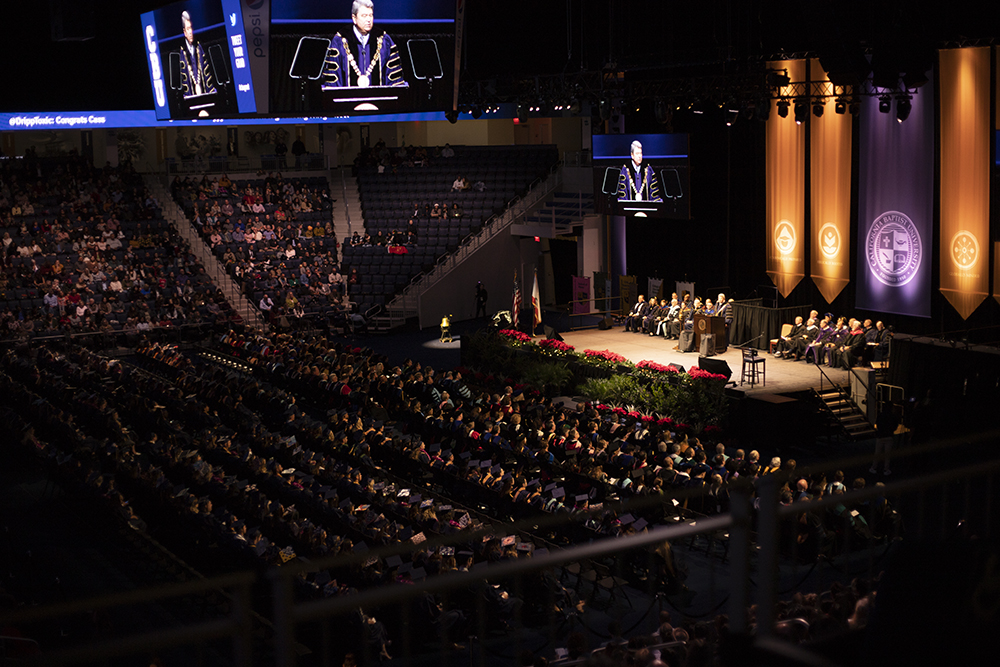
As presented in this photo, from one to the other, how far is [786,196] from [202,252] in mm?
16990

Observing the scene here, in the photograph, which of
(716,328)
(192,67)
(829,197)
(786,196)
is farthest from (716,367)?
(192,67)

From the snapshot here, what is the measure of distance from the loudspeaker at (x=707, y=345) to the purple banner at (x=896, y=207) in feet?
11.0

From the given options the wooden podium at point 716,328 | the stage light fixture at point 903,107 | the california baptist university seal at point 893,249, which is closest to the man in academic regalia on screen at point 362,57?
the wooden podium at point 716,328

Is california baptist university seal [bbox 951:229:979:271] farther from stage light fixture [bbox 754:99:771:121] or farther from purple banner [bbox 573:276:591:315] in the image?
purple banner [bbox 573:276:591:315]

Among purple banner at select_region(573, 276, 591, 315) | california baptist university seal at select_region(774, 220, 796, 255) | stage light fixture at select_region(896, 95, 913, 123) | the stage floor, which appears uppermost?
stage light fixture at select_region(896, 95, 913, 123)

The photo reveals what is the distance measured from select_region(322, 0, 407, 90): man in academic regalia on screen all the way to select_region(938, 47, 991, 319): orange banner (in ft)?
36.7

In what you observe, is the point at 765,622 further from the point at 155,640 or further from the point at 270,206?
the point at 270,206

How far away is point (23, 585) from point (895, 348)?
14042 mm

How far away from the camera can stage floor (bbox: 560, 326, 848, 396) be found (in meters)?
19.9

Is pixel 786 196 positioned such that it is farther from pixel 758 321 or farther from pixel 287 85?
pixel 287 85

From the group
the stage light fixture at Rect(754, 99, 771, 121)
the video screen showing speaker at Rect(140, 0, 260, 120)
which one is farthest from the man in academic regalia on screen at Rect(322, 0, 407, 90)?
the stage light fixture at Rect(754, 99, 771, 121)

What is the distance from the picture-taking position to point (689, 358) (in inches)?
919

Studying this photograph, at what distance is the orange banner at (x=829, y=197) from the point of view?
77.5 ft

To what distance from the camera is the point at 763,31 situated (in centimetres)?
2455
